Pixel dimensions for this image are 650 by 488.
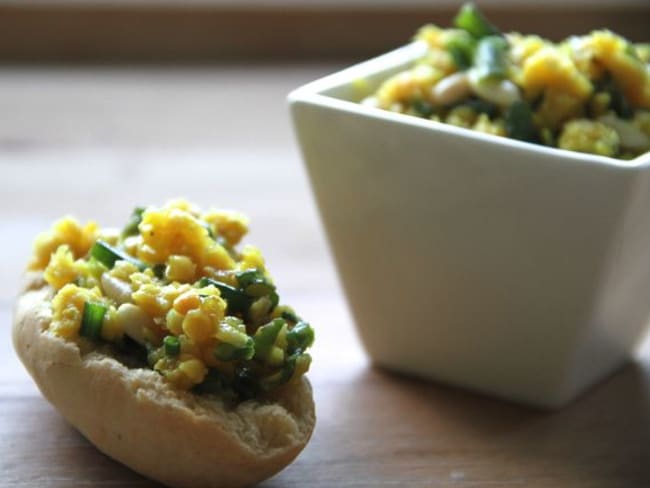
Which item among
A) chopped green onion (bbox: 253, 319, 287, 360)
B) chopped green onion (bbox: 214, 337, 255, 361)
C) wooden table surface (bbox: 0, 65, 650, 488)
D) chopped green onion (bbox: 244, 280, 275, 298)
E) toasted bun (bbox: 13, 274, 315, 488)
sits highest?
chopped green onion (bbox: 244, 280, 275, 298)

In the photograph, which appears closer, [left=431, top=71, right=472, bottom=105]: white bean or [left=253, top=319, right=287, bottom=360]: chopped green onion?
[left=253, top=319, right=287, bottom=360]: chopped green onion

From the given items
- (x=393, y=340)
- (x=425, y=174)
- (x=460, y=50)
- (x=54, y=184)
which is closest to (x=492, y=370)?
(x=393, y=340)

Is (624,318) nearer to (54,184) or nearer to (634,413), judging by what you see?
(634,413)

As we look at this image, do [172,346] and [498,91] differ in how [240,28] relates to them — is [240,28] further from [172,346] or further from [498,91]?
[172,346]

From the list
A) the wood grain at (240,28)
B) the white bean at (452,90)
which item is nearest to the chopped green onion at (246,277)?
the white bean at (452,90)

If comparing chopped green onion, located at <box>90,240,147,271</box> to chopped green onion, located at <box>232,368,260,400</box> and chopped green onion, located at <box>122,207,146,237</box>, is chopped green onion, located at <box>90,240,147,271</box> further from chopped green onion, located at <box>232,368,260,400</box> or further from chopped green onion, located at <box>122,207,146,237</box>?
chopped green onion, located at <box>232,368,260,400</box>

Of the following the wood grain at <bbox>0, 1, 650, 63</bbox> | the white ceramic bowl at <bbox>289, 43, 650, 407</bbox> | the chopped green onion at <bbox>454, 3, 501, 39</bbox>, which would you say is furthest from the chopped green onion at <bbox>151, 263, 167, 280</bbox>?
the wood grain at <bbox>0, 1, 650, 63</bbox>

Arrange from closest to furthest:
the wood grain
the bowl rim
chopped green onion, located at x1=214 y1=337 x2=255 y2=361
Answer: chopped green onion, located at x1=214 y1=337 x2=255 y2=361, the bowl rim, the wood grain
